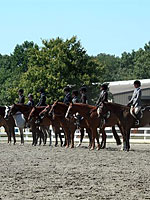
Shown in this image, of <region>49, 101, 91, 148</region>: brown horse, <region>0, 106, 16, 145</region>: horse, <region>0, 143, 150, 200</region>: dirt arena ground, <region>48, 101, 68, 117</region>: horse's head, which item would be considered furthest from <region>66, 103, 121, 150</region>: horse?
<region>0, 106, 16, 145</region>: horse

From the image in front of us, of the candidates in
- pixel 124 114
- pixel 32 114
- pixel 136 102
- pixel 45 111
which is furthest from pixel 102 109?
pixel 32 114

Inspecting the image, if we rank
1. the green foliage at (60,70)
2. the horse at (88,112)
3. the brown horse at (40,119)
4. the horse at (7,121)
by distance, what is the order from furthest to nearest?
the green foliage at (60,70) → the horse at (7,121) → the brown horse at (40,119) → the horse at (88,112)

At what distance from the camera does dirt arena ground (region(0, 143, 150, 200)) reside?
10.8 metres

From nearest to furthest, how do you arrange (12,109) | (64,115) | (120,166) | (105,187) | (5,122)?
(105,187), (120,166), (64,115), (12,109), (5,122)

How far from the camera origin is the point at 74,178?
43.6 feet

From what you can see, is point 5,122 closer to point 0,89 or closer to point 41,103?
point 41,103

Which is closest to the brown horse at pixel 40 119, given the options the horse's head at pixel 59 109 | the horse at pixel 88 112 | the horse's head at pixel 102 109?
the horse's head at pixel 59 109

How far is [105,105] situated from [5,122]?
30.1ft

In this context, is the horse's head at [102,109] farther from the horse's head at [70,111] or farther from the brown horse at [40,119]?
the brown horse at [40,119]

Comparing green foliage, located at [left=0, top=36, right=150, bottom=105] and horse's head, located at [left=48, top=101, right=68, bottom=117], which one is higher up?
green foliage, located at [left=0, top=36, right=150, bottom=105]

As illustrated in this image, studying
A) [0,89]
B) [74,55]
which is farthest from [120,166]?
[0,89]

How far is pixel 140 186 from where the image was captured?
1190 cm

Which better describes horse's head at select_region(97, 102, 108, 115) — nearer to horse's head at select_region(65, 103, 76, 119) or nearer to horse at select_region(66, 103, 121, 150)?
horse at select_region(66, 103, 121, 150)

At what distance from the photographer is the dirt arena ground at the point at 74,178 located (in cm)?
1084
